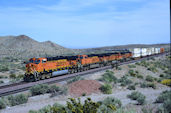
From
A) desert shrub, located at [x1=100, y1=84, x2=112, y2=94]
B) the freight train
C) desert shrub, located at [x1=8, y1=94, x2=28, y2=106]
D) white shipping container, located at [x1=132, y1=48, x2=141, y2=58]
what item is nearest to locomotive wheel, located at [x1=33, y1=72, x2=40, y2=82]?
the freight train

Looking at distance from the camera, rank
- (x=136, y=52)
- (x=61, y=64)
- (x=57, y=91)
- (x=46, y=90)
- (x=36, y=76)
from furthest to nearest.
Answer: (x=136, y=52) → (x=61, y=64) → (x=36, y=76) → (x=57, y=91) → (x=46, y=90)

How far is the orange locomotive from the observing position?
2406 centimetres

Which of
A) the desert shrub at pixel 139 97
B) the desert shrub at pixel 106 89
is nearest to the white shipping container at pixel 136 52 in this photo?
the desert shrub at pixel 106 89

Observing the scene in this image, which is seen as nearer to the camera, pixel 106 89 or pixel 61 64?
pixel 106 89

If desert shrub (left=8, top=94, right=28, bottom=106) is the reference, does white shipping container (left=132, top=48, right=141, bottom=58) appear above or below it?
above

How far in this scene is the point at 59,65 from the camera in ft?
93.2

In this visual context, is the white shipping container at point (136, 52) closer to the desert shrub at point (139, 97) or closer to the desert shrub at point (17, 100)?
the desert shrub at point (139, 97)

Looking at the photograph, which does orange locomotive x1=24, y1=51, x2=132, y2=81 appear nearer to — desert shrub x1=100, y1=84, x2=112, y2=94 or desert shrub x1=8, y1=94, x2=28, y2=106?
desert shrub x1=8, y1=94, x2=28, y2=106

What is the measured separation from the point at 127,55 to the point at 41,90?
43209 mm

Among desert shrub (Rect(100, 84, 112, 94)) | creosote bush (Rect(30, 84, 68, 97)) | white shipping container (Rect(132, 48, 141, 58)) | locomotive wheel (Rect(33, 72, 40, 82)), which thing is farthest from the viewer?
white shipping container (Rect(132, 48, 141, 58))

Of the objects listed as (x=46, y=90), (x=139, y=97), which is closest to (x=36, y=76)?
(x=46, y=90)

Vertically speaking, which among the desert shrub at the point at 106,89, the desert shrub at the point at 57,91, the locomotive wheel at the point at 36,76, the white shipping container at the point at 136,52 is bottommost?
the desert shrub at the point at 106,89

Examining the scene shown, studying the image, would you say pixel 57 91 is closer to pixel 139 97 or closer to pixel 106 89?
pixel 106 89

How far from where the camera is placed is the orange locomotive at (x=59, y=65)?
78.9ft
